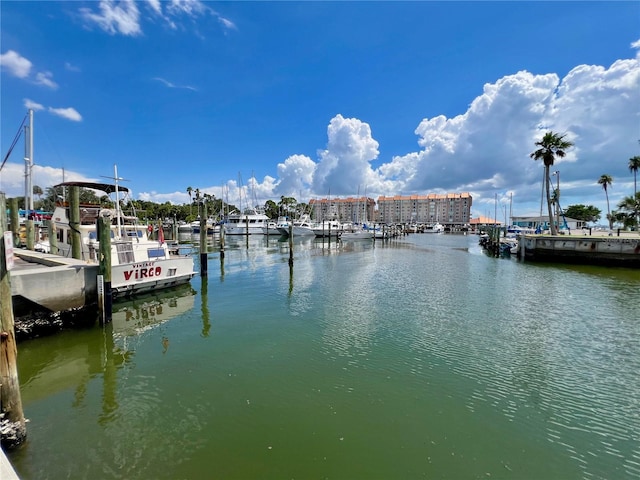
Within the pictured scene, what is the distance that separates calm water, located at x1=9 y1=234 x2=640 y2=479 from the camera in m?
5.49

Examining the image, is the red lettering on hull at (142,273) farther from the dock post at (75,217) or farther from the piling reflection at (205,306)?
the piling reflection at (205,306)

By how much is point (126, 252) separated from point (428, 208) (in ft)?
603

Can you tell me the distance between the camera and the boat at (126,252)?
50.4 feet

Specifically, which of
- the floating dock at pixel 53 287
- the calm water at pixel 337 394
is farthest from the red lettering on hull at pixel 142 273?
the floating dock at pixel 53 287

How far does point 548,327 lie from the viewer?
12516 mm

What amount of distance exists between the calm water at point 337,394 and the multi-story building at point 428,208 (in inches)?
6469

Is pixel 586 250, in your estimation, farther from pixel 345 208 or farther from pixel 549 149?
pixel 345 208

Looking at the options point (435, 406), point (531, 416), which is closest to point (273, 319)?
point (435, 406)

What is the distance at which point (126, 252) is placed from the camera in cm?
1566

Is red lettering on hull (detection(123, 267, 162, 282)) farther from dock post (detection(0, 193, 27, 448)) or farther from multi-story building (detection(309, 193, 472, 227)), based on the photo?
multi-story building (detection(309, 193, 472, 227))

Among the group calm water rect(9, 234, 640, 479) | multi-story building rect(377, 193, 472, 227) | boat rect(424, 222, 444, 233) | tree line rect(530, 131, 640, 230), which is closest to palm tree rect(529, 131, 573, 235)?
tree line rect(530, 131, 640, 230)

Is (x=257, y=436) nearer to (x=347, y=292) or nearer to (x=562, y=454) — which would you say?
(x=562, y=454)

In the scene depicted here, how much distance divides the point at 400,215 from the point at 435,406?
186441mm

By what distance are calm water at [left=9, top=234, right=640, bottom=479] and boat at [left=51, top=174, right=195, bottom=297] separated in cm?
157
